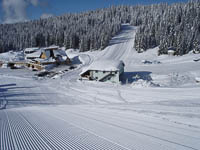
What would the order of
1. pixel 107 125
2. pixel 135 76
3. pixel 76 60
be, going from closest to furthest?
pixel 107 125 < pixel 135 76 < pixel 76 60

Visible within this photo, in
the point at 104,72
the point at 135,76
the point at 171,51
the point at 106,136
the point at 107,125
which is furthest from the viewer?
the point at 171,51

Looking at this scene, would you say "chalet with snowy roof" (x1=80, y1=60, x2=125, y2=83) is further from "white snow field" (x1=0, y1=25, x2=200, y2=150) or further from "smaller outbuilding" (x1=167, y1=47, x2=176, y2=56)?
"smaller outbuilding" (x1=167, y1=47, x2=176, y2=56)

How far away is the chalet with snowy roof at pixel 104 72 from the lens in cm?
3044

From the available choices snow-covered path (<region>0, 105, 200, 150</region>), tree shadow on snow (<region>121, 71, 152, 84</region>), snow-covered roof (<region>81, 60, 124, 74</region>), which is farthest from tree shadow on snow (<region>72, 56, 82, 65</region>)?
snow-covered path (<region>0, 105, 200, 150</region>)

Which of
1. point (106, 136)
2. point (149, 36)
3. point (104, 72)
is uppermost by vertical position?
point (149, 36)

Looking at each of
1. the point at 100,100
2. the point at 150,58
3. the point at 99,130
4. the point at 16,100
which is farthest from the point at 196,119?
the point at 150,58

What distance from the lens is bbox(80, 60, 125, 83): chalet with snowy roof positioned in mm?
30438

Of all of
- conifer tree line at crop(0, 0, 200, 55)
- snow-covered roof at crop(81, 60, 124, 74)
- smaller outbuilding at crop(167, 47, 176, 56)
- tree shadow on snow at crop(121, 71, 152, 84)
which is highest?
conifer tree line at crop(0, 0, 200, 55)

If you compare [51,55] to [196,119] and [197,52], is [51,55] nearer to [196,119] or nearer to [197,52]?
[197,52]

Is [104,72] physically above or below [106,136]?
above

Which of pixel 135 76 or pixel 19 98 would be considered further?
pixel 135 76

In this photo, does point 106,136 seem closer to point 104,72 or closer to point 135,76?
point 104,72

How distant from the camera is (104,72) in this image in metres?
31.1

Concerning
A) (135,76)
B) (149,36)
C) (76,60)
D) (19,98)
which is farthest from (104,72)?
(149,36)
